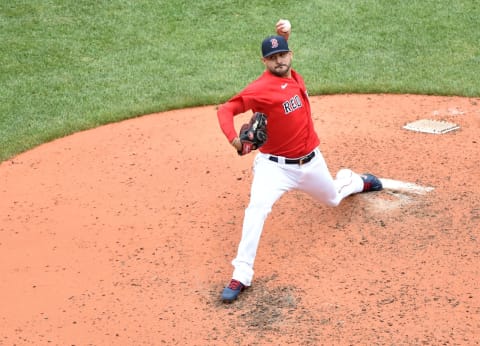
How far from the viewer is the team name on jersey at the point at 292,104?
627 centimetres

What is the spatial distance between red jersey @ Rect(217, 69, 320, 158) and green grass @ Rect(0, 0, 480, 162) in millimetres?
3960

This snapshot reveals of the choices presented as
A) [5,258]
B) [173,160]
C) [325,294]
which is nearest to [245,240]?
[325,294]

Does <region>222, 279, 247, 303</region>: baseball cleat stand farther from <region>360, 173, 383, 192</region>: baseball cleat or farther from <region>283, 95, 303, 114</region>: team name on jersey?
<region>360, 173, 383, 192</region>: baseball cleat

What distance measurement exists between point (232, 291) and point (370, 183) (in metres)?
1.88

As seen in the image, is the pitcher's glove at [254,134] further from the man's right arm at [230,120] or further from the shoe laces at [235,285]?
the shoe laces at [235,285]

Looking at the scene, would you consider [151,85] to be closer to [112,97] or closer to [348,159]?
[112,97]

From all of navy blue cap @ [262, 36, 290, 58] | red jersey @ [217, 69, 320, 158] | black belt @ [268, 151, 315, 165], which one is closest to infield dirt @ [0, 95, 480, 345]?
black belt @ [268, 151, 315, 165]

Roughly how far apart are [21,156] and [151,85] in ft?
8.12

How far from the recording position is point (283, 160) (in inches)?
252

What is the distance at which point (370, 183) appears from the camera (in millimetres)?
7332

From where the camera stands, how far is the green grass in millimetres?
10430

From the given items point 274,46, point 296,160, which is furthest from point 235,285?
point 274,46

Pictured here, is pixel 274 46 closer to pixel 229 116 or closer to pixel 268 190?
pixel 229 116

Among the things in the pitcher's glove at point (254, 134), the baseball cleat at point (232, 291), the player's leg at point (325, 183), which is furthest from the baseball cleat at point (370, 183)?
the baseball cleat at point (232, 291)
